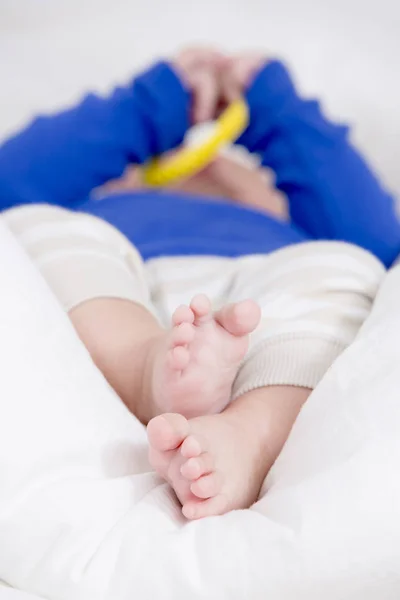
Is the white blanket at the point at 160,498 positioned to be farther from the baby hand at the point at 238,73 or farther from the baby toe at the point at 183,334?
the baby hand at the point at 238,73

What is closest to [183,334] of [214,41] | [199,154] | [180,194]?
[180,194]

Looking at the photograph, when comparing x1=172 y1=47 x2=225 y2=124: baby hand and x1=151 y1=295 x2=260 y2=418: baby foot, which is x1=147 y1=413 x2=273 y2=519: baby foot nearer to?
x1=151 y1=295 x2=260 y2=418: baby foot

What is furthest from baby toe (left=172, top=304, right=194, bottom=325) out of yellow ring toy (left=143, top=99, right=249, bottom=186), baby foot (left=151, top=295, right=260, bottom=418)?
yellow ring toy (left=143, top=99, right=249, bottom=186)

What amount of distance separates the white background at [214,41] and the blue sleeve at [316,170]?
0.99 ft

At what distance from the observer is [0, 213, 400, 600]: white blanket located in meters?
0.42

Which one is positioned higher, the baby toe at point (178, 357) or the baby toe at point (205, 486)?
the baby toe at point (178, 357)

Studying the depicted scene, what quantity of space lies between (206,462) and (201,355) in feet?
0.28

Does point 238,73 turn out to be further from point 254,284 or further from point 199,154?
point 254,284

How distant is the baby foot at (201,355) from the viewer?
1.67 ft

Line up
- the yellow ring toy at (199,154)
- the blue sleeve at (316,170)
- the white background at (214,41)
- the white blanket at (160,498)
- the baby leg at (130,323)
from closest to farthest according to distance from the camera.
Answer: the white blanket at (160,498) → the baby leg at (130,323) → the blue sleeve at (316,170) → the yellow ring toy at (199,154) → the white background at (214,41)

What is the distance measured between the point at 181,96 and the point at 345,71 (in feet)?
1.71

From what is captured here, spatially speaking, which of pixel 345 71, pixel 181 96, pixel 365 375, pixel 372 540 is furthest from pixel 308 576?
pixel 345 71

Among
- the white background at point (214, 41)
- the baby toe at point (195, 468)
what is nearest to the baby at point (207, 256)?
the baby toe at point (195, 468)

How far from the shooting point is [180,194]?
3.77 feet
